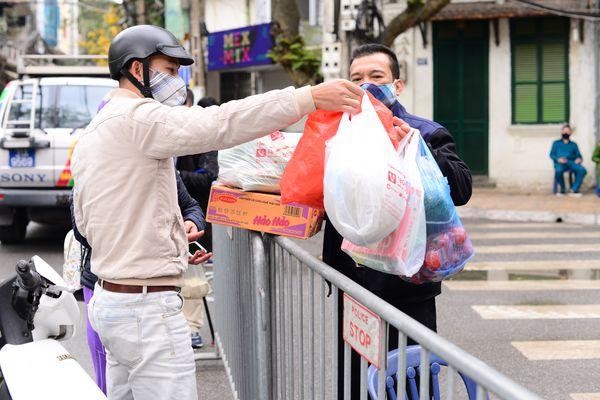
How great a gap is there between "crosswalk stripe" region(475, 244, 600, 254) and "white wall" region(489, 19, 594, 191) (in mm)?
8368

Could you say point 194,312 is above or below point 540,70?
below

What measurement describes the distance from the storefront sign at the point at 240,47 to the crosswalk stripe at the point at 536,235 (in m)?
10.9

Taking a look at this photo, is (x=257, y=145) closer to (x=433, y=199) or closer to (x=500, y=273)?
(x=433, y=199)

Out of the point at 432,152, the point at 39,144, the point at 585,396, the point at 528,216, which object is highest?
the point at 39,144

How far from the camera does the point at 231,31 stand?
83.0ft

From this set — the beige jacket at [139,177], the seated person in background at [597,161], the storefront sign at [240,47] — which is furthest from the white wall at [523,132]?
the beige jacket at [139,177]

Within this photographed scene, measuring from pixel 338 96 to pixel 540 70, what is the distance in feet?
57.9

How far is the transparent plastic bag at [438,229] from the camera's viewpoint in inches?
111

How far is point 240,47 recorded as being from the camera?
81.0 ft

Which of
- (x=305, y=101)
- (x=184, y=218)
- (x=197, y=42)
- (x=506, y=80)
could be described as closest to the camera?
(x=305, y=101)

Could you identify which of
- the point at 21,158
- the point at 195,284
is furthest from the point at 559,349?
the point at 21,158

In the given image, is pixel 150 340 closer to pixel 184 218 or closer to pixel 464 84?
pixel 184 218

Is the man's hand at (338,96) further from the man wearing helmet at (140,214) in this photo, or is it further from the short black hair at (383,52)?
the short black hair at (383,52)

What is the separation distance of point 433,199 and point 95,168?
115cm
